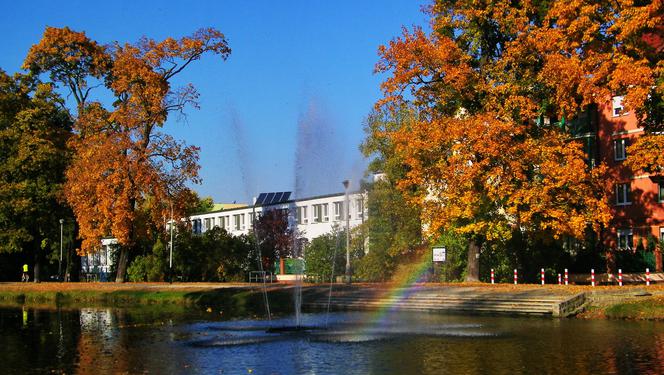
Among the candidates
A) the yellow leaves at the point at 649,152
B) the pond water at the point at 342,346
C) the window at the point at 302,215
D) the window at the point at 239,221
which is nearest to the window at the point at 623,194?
the yellow leaves at the point at 649,152

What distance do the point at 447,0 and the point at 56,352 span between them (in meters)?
31.7

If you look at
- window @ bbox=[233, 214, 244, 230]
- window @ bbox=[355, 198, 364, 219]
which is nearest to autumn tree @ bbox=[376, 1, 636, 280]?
window @ bbox=[355, 198, 364, 219]

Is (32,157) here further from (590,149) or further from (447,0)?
(590,149)

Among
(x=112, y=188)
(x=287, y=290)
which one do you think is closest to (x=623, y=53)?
(x=287, y=290)

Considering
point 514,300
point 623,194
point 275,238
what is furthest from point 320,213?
point 514,300

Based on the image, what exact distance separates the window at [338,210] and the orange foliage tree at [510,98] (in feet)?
120

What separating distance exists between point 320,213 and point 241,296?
42325mm

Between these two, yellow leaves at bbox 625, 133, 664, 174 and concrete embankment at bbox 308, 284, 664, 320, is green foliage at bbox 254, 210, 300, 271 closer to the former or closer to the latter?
concrete embankment at bbox 308, 284, 664, 320

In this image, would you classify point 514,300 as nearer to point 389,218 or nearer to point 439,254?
point 439,254

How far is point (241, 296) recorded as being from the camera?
46.1 m

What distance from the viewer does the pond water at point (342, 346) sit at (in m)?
19.8

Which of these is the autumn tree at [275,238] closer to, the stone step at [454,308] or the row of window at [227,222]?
the row of window at [227,222]

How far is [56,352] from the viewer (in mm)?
24234

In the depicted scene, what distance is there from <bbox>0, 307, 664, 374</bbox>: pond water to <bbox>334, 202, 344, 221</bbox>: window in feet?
158
